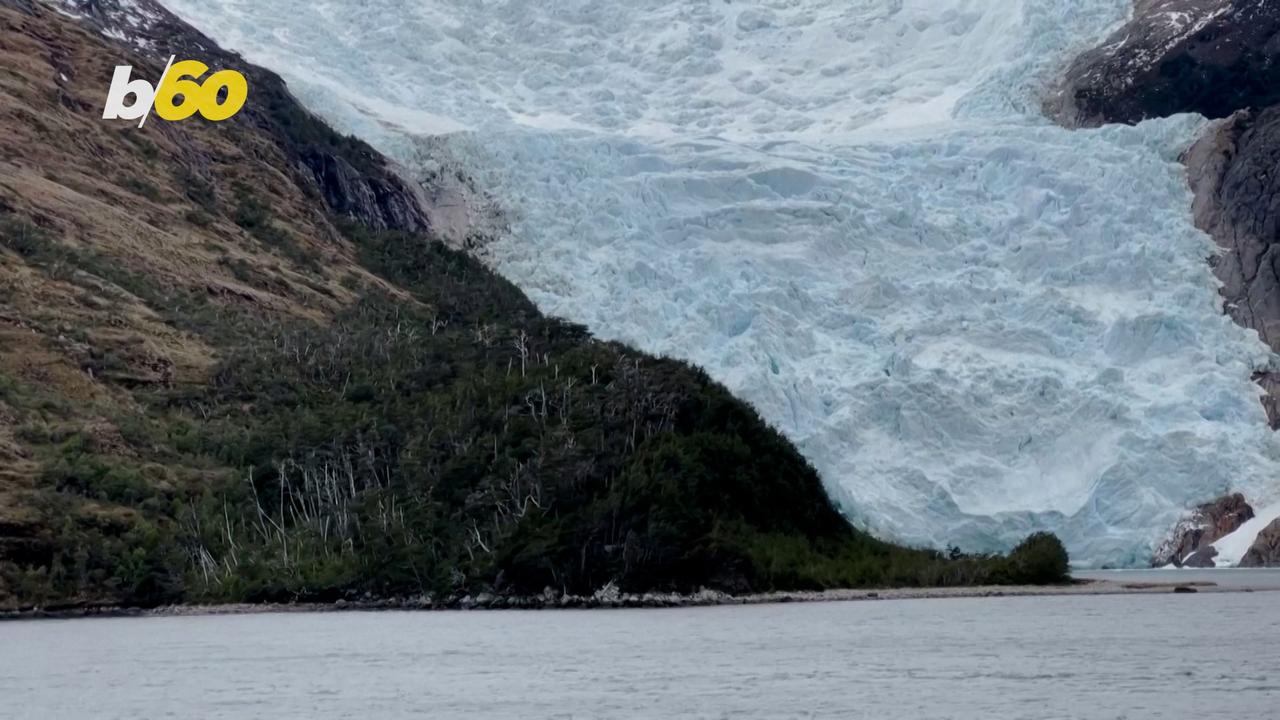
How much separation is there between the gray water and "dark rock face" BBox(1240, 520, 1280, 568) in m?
18.1

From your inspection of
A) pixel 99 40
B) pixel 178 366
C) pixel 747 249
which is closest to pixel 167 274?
pixel 178 366

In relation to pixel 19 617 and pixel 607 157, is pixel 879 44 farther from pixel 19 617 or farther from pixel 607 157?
pixel 19 617

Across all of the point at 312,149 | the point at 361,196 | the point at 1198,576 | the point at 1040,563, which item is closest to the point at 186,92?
the point at 312,149

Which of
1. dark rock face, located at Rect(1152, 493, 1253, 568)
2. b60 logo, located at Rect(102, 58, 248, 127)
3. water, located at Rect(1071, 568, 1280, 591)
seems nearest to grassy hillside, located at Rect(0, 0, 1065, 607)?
water, located at Rect(1071, 568, 1280, 591)

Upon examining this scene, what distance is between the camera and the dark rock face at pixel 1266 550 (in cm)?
8281

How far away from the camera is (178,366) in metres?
79.4

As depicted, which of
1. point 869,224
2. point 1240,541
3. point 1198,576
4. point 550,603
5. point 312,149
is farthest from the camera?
point 312,149

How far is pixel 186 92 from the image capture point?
105000 millimetres

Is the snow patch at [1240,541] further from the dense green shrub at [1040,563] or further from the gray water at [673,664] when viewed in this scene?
the gray water at [673,664]

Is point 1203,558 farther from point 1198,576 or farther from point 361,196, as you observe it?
point 361,196

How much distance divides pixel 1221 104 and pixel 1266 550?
124 feet

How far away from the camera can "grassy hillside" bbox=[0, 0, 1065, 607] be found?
67.6 meters

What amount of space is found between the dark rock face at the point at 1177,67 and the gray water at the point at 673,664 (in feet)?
163

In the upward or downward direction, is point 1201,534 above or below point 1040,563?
above
